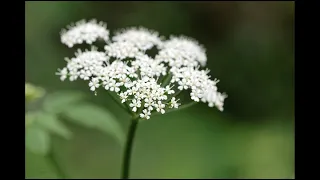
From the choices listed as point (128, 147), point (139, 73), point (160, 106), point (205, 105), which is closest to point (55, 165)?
point (128, 147)

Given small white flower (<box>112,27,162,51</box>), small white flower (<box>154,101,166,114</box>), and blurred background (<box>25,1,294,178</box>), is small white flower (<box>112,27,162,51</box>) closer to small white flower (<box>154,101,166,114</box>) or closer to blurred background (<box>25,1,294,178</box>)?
small white flower (<box>154,101,166,114</box>)

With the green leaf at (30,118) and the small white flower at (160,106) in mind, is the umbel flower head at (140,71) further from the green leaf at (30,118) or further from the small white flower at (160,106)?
the green leaf at (30,118)

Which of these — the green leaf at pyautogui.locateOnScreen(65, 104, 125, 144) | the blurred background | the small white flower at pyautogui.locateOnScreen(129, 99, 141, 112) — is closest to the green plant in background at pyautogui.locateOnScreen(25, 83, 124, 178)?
the green leaf at pyautogui.locateOnScreen(65, 104, 125, 144)

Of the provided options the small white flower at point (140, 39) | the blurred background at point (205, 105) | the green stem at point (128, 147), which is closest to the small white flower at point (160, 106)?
the green stem at point (128, 147)

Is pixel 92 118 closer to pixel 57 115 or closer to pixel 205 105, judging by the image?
pixel 57 115

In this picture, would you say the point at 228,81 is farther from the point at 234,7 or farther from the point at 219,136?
the point at 234,7
